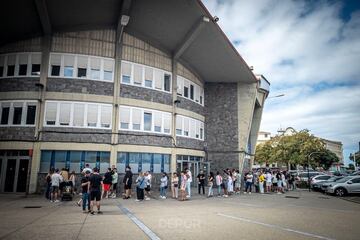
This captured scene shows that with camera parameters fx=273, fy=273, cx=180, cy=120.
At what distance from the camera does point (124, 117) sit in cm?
1972

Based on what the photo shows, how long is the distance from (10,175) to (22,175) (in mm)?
763

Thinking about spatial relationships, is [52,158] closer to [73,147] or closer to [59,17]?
[73,147]

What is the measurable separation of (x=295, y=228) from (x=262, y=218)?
1.74 metres

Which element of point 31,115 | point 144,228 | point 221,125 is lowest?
point 144,228

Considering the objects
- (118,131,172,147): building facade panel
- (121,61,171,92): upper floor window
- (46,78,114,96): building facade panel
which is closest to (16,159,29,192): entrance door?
(46,78,114,96): building facade panel

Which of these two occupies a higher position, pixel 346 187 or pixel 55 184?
pixel 55 184

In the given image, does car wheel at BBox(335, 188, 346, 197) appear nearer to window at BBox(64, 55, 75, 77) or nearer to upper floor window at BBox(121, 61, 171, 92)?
upper floor window at BBox(121, 61, 171, 92)

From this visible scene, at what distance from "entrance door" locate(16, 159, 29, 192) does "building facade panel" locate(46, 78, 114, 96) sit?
5.01 meters

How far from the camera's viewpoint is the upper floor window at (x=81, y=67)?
61.7ft

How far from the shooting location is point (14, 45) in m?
19.0

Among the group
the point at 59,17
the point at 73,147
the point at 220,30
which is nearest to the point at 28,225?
the point at 73,147

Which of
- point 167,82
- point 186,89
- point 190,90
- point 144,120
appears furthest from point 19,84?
point 190,90

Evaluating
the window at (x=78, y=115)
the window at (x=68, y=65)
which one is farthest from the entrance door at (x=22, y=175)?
the window at (x=68, y=65)

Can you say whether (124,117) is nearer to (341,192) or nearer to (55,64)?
(55,64)
